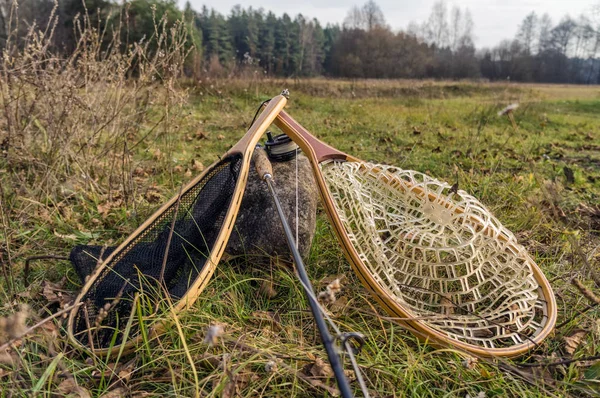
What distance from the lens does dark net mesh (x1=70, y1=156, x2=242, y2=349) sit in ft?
5.75

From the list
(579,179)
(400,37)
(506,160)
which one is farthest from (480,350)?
(400,37)

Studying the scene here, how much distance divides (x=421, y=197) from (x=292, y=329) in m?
0.98

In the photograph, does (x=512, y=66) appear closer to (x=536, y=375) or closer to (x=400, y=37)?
(x=400, y=37)

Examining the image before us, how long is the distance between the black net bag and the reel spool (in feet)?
0.77

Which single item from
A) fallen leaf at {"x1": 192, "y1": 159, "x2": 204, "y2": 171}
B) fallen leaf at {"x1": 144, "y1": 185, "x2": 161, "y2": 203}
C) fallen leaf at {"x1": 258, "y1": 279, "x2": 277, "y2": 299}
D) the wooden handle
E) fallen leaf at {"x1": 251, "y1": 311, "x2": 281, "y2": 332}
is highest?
the wooden handle

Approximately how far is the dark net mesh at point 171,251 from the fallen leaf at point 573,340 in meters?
1.56

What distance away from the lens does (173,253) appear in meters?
1.93

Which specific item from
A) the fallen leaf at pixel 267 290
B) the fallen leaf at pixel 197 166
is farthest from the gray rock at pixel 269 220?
the fallen leaf at pixel 197 166

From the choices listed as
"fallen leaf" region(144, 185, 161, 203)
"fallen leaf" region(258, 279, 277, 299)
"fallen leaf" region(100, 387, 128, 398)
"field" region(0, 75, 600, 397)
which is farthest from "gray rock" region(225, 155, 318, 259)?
"fallen leaf" region(144, 185, 161, 203)

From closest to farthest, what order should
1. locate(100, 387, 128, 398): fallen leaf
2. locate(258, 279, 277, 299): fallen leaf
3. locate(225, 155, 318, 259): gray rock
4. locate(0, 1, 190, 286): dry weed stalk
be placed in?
locate(100, 387, 128, 398): fallen leaf
locate(258, 279, 277, 299): fallen leaf
locate(225, 155, 318, 259): gray rock
locate(0, 1, 190, 286): dry weed stalk

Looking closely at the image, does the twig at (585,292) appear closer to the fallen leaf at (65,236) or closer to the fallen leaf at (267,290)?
the fallen leaf at (267,290)

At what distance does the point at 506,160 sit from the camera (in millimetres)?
4668

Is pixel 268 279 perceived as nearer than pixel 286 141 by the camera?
Yes

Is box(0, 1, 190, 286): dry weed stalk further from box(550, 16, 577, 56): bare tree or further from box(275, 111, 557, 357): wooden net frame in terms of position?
box(550, 16, 577, 56): bare tree
